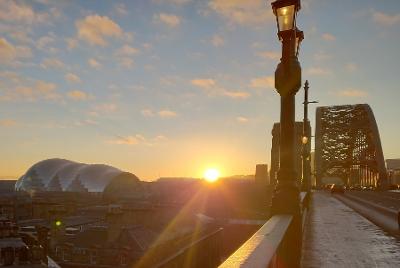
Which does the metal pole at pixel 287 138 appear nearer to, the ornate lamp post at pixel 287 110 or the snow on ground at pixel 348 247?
the ornate lamp post at pixel 287 110

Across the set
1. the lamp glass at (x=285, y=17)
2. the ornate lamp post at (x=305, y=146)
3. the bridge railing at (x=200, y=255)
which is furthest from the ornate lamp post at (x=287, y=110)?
the bridge railing at (x=200, y=255)

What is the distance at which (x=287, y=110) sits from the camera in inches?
274

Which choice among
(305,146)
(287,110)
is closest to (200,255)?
(305,146)

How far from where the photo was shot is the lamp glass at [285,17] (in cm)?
700

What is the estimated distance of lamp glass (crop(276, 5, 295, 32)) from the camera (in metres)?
7.00

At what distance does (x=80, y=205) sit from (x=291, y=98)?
101 meters

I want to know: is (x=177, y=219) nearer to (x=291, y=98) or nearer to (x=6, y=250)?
(x=6, y=250)

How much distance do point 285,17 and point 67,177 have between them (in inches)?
6148

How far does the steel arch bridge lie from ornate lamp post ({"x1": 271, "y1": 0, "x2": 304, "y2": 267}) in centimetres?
8267

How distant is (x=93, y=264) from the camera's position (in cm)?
4338

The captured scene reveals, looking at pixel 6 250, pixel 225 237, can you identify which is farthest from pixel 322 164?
pixel 6 250

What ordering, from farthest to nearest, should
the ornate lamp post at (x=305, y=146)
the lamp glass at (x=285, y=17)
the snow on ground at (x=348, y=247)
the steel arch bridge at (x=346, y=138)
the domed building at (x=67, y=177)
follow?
the domed building at (x=67, y=177)
the steel arch bridge at (x=346, y=138)
the ornate lamp post at (x=305, y=146)
the lamp glass at (x=285, y=17)
the snow on ground at (x=348, y=247)

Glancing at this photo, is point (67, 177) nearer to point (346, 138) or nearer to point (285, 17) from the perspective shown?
point (346, 138)

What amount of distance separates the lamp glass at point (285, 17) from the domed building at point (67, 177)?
13242cm
